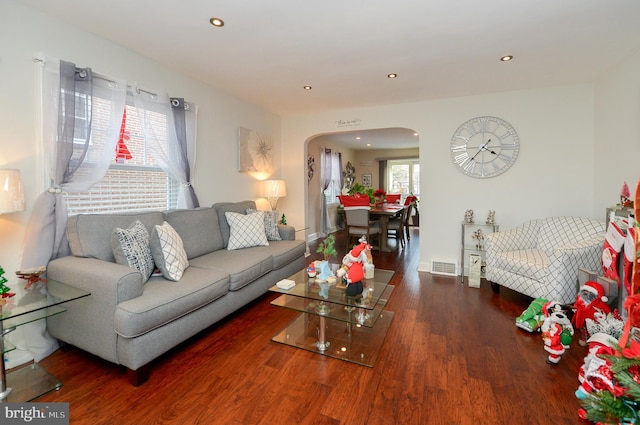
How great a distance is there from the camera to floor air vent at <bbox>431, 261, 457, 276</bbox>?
158 inches

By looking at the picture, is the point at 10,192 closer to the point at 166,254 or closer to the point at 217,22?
the point at 166,254

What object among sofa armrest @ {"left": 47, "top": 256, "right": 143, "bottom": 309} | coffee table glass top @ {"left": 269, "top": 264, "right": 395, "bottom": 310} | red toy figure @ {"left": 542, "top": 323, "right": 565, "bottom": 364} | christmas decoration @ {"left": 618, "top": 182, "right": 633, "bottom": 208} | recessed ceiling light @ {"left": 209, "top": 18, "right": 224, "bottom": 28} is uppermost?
recessed ceiling light @ {"left": 209, "top": 18, "right": 224, "bottom": 28}

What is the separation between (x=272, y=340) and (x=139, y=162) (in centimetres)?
207

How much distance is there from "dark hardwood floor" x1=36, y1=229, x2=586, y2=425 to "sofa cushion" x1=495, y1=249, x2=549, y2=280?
23.1 inches

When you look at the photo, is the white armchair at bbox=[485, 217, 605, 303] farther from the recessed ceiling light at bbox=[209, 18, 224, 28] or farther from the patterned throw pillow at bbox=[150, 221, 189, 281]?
the recessed ceiling light at bbox=[209, 18, 224, 28]

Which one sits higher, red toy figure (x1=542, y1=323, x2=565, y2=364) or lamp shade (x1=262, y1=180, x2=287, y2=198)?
lamp shade (x1=262, y1=180, x2=287, y2=198)

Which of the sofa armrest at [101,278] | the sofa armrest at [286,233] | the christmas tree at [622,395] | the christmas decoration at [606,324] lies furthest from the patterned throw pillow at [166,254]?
the christmas decoration at [606,324]

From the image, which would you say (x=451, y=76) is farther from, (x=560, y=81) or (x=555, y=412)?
(x=555, y=412)

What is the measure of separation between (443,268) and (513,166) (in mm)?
1582

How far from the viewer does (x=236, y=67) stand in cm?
298

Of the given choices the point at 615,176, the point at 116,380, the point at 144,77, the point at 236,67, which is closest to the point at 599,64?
the point at 615,176

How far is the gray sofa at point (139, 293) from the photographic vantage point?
1.77 meters

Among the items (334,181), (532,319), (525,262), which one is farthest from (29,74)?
(334,181)

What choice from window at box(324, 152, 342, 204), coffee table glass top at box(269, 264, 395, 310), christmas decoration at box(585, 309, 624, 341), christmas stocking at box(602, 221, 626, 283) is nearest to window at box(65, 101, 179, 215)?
coffee table glass top at box(269, 264, 395, 310)
